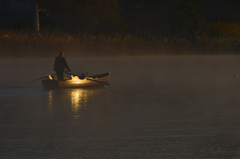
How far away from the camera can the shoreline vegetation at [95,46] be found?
137 ft

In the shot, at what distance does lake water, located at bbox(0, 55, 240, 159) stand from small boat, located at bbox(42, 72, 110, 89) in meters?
0.37

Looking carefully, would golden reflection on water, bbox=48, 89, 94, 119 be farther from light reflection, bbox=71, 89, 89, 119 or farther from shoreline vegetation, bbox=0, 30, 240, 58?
shoreline vegetation, bbox=0, 30, 240, 58

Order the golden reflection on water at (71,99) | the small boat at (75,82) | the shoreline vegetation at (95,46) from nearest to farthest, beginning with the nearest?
the golden reflection on water at (71,99), the small boat at (75,82), the shoreline vegetation at (95,46)

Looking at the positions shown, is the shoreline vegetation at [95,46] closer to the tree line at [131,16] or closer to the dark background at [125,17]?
the dark background at [125,17]

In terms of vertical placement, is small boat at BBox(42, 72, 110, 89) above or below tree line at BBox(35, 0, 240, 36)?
below

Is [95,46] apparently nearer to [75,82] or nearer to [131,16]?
[131,16]

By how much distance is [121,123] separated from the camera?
35.7 feet

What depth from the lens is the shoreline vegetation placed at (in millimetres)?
41656

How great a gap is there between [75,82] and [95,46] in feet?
82.0

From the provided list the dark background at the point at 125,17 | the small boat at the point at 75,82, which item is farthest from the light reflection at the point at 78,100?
the dark background at the point at 125,17

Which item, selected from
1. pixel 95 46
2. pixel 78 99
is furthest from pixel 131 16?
pixel 78 99

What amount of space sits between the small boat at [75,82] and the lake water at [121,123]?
366mm

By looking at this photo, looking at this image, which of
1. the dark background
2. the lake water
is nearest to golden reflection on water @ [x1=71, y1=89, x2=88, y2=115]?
the lake water

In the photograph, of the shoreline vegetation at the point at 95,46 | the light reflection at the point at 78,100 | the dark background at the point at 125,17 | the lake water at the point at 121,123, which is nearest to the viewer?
the lake water at the point at 121,123
